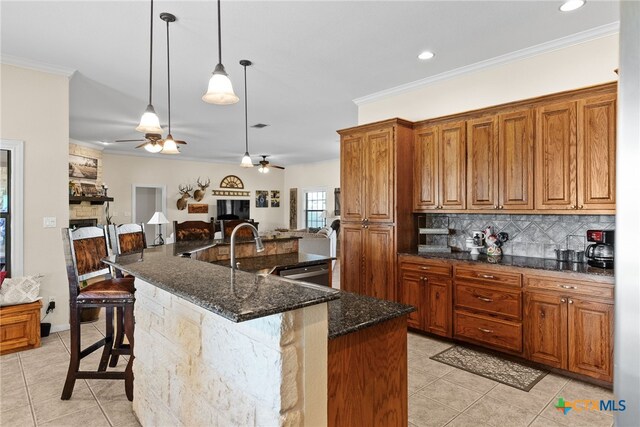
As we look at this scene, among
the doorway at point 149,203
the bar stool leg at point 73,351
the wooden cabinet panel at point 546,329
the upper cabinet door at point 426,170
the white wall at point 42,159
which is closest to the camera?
the bar stool leg at point 73,351

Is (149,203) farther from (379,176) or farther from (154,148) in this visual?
→ (379,176)

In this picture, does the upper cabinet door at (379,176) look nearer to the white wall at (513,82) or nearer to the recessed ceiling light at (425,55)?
the white wall at (513,82)

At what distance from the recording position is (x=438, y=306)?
3.63 metres

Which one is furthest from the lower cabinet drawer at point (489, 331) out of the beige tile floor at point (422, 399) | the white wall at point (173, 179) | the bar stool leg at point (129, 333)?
the white wall at point (173, 179)

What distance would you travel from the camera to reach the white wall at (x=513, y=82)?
3.07 metres

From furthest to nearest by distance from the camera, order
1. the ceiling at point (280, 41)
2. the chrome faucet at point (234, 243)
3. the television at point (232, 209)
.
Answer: the television at point (232, 209), the ceiling at point (280, 41), the chrome faucet at point (234, 243)

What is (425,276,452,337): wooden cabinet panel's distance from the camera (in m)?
3.55

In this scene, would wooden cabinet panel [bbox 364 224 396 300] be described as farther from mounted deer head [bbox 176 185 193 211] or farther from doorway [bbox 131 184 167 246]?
mounted deer head [bbox 176 185 193 211]

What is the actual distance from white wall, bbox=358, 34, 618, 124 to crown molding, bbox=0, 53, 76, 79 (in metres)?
3.70

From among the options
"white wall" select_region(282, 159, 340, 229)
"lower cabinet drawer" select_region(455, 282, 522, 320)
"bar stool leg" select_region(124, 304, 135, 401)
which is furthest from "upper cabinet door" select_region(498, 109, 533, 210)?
"white wall" select_region(282, 159, 340, 229)

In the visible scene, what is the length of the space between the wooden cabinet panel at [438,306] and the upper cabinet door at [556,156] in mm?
1156

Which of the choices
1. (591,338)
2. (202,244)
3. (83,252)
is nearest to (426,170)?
(591,338)

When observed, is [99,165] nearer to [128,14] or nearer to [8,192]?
[8,192]

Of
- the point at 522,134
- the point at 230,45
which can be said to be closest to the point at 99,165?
the point at 230,45
